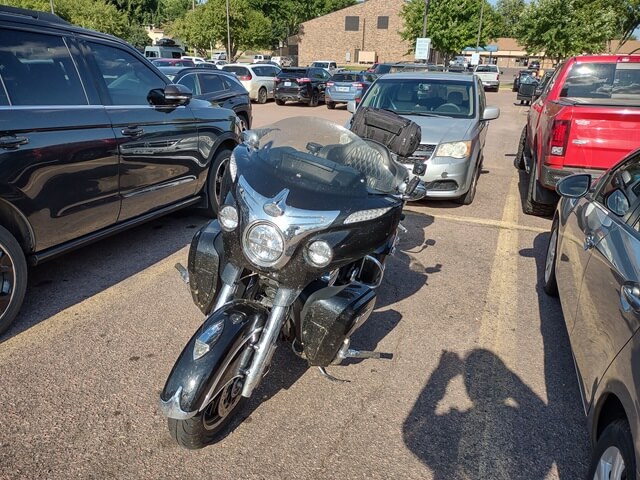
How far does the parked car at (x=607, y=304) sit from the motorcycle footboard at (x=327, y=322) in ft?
3.65

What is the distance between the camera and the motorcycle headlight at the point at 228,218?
2332mm

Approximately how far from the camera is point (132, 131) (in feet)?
13.7

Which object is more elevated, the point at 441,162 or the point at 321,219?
the point at 321,219

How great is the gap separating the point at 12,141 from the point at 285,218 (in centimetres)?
206

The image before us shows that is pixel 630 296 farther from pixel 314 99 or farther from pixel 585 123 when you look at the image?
pixel 314 99

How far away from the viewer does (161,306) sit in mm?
3805

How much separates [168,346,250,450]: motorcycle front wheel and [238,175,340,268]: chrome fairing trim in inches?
22.6

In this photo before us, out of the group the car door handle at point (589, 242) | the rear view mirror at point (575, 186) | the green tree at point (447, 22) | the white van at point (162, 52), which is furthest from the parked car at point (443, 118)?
the green tree at point (447, 22)

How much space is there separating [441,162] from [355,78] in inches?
588

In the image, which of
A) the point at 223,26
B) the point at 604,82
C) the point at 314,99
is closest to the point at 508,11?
the point at 223,26

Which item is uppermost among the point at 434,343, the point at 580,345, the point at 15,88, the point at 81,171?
the point at 15,88

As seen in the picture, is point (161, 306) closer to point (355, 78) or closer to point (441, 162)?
point (441, 162)

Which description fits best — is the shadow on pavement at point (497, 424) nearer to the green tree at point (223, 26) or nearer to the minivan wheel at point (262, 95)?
the minivan wheel at point (262, 95)

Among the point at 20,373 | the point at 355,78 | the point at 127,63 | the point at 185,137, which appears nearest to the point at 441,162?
the point at 185,137
